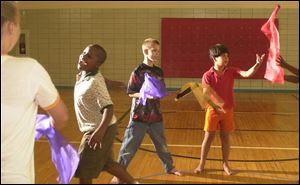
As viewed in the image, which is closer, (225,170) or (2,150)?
(2,150)

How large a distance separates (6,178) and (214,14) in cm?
813

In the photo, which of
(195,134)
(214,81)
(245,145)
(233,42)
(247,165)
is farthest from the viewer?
(233,42)

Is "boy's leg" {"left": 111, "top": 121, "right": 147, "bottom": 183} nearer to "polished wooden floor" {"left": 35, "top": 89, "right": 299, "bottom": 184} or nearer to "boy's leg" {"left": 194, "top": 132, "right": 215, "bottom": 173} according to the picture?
"polished wooden floor" {"left": 35, "top": 89, "right": 299, "bottom": 184}

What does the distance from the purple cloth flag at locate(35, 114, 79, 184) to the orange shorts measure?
1.39m

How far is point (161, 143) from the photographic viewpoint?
3.07 m

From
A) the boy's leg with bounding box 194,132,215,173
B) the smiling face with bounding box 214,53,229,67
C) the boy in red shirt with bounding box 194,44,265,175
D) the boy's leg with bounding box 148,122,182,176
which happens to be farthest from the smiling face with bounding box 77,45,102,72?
the boy's leg with bounding box 194,132,215,173

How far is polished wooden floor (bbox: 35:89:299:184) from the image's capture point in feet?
10.1

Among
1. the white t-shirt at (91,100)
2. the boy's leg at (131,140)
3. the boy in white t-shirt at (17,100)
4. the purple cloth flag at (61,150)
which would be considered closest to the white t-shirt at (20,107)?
the boy in white t-shirt at (17,100)

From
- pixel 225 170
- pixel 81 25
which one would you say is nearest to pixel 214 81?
pixel 225 170

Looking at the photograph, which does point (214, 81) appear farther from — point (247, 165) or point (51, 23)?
point (51, 23)

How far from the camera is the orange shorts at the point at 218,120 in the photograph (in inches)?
122

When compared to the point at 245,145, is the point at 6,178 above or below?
above

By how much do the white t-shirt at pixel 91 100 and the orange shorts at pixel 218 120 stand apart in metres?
0.99

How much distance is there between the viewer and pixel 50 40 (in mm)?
9562
